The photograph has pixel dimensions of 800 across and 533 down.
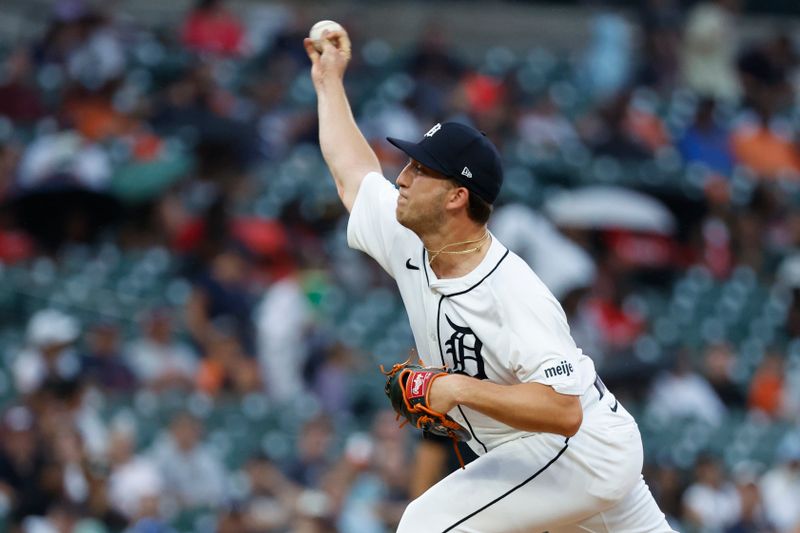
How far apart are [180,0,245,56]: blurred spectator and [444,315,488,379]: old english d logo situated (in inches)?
378

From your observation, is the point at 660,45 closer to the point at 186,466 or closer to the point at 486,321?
the point at 186,466

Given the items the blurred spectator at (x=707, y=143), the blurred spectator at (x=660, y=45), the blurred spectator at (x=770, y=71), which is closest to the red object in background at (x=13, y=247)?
the blurred spectator at (x=707, y=143)

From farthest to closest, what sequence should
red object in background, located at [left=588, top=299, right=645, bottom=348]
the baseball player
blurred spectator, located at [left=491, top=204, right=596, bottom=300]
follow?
red object in background, located at [left=588, top=299, right=645, bottom=348], blurred spectator, located at [left=491, top=204, right=596, bottom=300], the baseball player

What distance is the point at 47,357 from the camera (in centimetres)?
874

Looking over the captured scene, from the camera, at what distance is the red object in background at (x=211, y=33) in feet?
44.9

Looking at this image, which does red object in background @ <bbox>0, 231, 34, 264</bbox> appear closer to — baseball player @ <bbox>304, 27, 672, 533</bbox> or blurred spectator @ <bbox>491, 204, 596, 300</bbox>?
blurred spectator @ <bbox>491, 204, 596, 300</bbox>

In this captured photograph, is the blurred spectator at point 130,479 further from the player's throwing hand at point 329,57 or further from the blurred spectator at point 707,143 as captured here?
the blurred spectator at point 707,143

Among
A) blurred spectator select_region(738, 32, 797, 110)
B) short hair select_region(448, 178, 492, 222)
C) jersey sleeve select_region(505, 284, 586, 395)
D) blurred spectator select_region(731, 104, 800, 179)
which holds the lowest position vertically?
jersey sleeve select_region(505, 284, 586, 395)

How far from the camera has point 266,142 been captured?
1221 centimetres

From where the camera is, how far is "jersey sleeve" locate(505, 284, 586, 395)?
13.7 feet

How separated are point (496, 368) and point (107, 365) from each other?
5424 mm

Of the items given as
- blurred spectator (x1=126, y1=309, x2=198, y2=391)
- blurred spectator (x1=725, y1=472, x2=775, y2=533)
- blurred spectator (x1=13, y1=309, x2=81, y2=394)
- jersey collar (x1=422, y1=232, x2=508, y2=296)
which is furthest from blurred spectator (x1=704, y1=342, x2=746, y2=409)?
jersey collar (x1=422, y1=232, x2=508, y2=296)

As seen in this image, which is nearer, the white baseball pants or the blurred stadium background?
the white baseball pants

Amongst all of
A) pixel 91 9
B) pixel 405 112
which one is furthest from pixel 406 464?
pixel 91 9
